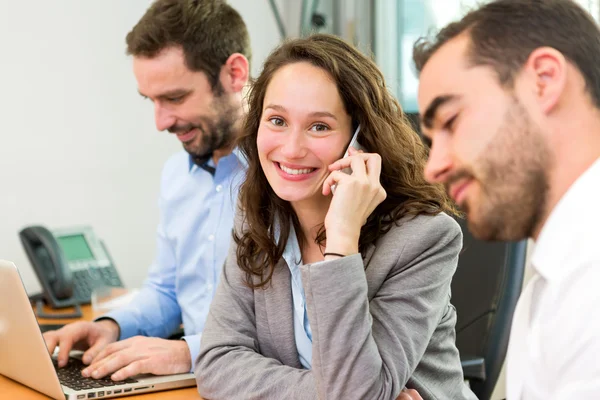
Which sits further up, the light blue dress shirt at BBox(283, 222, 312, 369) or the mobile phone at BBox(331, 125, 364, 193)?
the mobile phone at BBox(331, 125, 364, 193)

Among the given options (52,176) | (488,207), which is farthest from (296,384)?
(52,176)

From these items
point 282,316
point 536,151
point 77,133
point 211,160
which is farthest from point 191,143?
point 536,151

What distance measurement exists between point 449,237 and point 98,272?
56.4 inches

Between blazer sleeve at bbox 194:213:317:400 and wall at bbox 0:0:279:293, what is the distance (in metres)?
1.35

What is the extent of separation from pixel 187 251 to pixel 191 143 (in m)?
0.26

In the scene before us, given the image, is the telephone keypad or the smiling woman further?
the telephone keypad

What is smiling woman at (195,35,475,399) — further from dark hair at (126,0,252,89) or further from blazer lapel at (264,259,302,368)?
dark hair at (126,0,252,89)

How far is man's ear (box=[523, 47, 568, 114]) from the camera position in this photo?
86 centimetres

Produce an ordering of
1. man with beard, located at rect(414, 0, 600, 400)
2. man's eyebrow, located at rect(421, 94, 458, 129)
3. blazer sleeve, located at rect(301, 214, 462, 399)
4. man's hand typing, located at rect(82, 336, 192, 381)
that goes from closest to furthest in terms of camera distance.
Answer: man with beard, located at rect(414, 0, 600, 400)
man's eyebrow, located at rect(421, 94, 458, 129)
blazer sleeve, located at rect(301, 214, 462, 399)
man's hand typing, located at rect(82, 336, 192, 381)

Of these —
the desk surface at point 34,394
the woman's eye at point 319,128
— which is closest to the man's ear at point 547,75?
the woman's eye at point 319,128

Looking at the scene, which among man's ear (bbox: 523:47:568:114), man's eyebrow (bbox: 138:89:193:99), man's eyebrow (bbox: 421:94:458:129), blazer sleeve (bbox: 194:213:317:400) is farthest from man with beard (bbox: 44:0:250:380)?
man's ear (bbox: 523:47:568:114)

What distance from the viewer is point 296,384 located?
1297 mm

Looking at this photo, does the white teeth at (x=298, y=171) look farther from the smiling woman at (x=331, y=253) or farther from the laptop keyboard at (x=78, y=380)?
the laptop keyboard at (x=78, y=380)

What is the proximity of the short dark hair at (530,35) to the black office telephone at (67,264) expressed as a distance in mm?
1624
